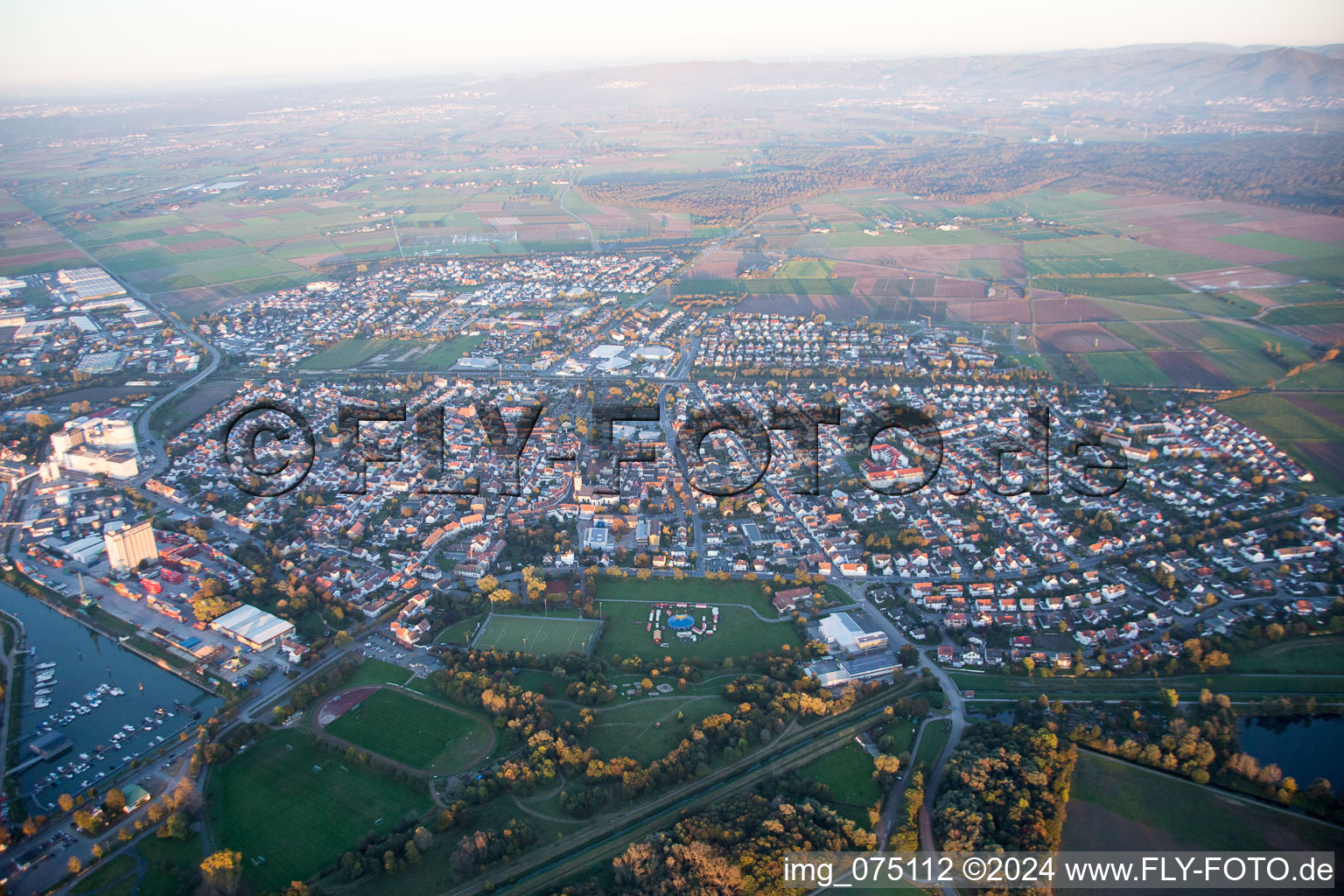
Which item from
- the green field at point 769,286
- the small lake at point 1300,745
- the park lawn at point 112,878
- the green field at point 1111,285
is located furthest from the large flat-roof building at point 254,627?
the green field at point 1111,285

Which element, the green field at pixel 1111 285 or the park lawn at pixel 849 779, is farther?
the green field at pixel 1111 285

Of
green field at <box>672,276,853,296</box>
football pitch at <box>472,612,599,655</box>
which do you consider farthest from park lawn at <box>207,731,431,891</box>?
green field at <box>672,276,853,296</box>

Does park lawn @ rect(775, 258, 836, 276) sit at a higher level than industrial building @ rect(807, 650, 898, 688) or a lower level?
higher

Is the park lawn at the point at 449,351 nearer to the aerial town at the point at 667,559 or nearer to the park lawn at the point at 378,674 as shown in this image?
the aerial town at the point at 667,559

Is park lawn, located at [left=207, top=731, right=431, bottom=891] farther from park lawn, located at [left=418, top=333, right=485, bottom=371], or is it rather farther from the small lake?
park lawn, located at [left=418, top=333, right=485, bottom=371]

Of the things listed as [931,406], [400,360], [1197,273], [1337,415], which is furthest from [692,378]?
[1197,273]

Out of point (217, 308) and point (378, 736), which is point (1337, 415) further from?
point (217, 308)

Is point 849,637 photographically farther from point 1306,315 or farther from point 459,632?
point 1306,315
